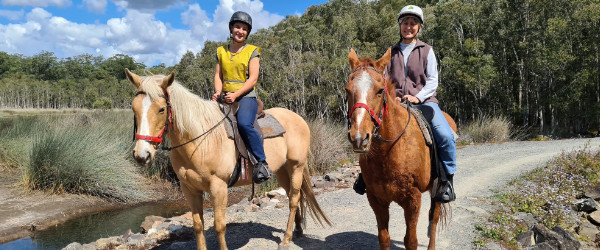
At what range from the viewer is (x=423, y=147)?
3.29m

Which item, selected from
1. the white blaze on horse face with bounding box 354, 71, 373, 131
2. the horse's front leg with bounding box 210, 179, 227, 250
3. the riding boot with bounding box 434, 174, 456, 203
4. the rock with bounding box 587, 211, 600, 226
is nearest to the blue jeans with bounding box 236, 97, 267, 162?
the horse's front leg with bounding box 210, 179, 227, 250

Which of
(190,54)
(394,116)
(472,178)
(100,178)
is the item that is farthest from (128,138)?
(190,54)

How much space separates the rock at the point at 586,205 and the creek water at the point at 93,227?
9.63 metres

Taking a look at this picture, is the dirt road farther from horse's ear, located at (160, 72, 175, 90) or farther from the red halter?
horse's ear, located at (160, 72, 175, 90)

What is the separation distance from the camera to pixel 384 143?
118 inches

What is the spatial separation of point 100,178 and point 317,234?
774cm

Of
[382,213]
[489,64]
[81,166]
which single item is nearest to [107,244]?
[81,166]

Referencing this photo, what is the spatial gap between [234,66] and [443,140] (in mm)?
2497

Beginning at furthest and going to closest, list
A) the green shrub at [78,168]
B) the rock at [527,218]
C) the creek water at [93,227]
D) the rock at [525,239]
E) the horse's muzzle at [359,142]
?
the green shrub at [78,168]
the creek water at [93,227]
the rock at [527,218]
the rock at [525,239]
the horse's muzzle at [359,142]

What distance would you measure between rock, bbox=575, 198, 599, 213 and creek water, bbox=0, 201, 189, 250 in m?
9.63

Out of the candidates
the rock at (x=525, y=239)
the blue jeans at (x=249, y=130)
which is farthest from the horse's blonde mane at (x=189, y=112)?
the rock at (x=525, y=239)

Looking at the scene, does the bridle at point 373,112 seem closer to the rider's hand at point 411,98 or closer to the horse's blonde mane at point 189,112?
the rider's hand at point 411,98

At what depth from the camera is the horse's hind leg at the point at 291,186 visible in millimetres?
4973

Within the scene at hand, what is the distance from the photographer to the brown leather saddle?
4168 mm
